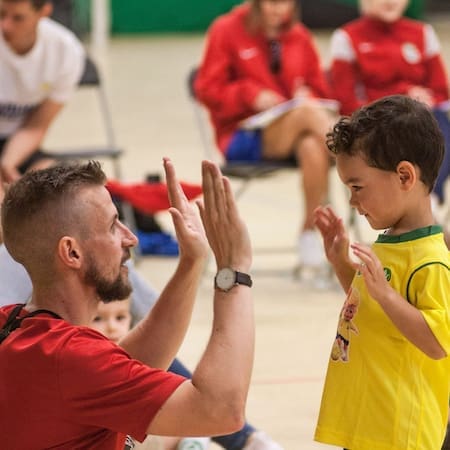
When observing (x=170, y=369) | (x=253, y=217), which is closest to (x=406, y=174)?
(x=170, y=369)

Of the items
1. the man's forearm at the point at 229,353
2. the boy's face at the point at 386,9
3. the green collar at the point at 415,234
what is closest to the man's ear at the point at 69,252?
the man's forearm at the point at 229,353

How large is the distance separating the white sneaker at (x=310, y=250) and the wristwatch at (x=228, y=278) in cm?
359

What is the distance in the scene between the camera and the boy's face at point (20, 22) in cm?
590

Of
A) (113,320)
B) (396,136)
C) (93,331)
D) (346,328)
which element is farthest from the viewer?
(113,320)

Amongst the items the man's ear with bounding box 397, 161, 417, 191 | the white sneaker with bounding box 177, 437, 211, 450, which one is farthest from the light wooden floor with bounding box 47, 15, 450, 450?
the man's ear with bounding box 397, 161, 417, 191

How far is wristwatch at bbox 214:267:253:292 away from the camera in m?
2.37

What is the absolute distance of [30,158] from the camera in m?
6.04

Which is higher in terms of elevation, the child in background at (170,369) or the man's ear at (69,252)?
the man's ear at (69,252)

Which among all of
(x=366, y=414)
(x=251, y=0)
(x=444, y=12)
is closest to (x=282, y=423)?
(x=366, y=414)

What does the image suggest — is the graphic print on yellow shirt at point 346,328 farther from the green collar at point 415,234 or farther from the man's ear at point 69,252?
the man's ear at point 69,252

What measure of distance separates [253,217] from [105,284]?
188 inches

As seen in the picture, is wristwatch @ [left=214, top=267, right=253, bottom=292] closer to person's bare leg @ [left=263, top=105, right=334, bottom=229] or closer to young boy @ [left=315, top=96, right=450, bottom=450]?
young boy @ [left=315, top=96, right=450, bottom=450]

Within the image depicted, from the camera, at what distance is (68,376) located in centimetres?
232

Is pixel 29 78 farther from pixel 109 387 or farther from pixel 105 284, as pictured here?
pixel 109 387
